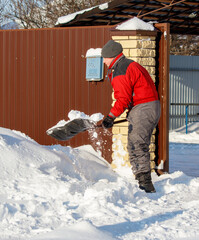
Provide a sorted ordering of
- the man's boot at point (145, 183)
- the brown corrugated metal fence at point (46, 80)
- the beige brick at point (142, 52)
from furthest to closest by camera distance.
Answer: the brown corrugated metal fence at point (46, 80)
the beige brick at point (142, 52)
the man's boot at point (145, 183)

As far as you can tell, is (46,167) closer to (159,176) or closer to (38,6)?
(159,176)

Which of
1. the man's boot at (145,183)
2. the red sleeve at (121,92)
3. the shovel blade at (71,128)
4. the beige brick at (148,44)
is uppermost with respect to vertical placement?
the beige brick at (148,44)

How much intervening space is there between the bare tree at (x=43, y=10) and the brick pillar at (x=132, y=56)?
1613cm

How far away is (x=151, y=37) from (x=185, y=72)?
9.96 meters

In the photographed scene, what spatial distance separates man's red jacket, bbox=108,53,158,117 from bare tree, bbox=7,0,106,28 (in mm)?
17682

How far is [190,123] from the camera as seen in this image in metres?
16.7

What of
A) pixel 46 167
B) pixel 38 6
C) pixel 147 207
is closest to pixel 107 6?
pixel 46 167

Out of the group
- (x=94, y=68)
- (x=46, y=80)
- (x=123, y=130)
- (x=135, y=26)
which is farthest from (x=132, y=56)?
(x=46, y=80)

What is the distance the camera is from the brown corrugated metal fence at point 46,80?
7.73 m

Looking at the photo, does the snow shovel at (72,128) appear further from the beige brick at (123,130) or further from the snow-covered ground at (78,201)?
the beige brick at (123,130)

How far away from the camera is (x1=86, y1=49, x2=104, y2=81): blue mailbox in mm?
7594

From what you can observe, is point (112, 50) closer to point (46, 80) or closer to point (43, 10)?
point (46, 80)

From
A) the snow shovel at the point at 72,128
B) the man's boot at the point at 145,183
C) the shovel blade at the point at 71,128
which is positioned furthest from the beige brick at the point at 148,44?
the man's boot at the point at 145,183

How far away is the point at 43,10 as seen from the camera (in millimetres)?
25281
